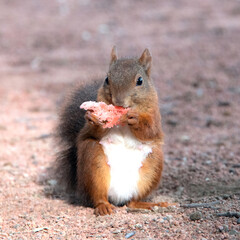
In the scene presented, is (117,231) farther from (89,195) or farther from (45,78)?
(45,78)

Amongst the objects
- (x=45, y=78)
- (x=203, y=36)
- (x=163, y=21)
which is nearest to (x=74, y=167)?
(x=45, y=78)

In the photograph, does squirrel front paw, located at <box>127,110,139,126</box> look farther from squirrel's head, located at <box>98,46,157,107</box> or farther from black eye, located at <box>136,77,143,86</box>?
black eye, located at <box>136,77,143,86</box>

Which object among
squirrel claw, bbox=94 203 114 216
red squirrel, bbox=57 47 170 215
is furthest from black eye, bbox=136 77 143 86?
squirrel claw, bbox=94 203 114 216

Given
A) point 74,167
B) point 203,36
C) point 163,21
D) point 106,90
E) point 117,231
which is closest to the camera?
point 117,231

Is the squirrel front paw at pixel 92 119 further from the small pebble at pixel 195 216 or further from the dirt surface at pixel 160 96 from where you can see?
the small pebble at pixel 195 216

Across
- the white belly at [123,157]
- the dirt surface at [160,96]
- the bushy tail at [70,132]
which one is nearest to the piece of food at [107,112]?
the white belly at [123,157]

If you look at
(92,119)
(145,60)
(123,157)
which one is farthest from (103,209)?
(145,60)

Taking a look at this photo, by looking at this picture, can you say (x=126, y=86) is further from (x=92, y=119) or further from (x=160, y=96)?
(x=160, y=96)
